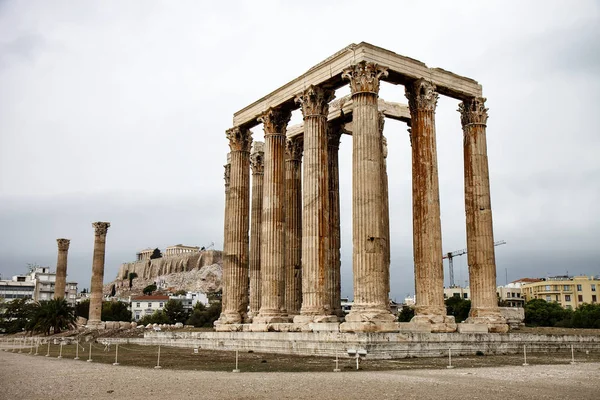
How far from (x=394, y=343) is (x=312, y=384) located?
9.77 m

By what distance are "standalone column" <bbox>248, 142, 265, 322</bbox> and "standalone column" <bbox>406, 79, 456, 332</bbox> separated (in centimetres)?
1363

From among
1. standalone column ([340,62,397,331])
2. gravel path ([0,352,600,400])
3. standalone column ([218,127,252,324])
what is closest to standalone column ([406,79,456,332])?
standalone column ([340,62,397,331])

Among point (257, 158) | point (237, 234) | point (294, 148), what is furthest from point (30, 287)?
point (294, 148)

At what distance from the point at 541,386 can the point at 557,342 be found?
16943mm

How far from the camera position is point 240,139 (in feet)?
129

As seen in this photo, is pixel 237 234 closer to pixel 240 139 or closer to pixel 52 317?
pixel 240 139

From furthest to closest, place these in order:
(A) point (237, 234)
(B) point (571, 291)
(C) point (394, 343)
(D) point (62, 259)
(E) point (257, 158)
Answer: (B) point (571, 291) < (D) point (62, 259) < (E) point (257, 158) < (A) point (237, 234) < (C) point (394, 343)

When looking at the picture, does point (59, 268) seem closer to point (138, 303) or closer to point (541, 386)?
point (541, 386)

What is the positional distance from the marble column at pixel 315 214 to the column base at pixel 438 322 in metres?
4.34

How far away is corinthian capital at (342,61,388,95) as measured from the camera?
2844cm

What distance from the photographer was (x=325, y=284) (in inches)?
1182

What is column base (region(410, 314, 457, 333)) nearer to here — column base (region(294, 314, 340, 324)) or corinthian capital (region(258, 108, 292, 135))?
column base (region(294, 314, 340, 324))

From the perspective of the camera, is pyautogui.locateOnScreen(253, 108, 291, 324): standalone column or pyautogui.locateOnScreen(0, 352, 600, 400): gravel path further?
pyautogui.locateOnScreen(253, 108, 291, 324): standalone column

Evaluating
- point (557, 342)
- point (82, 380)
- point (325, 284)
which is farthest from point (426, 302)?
point (82, 380)
